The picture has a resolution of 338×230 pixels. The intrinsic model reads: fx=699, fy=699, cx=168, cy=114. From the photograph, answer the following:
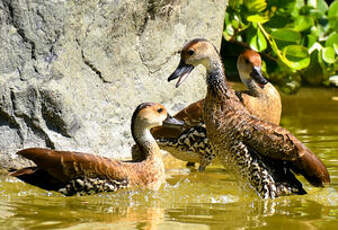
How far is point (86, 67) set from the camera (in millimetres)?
6703

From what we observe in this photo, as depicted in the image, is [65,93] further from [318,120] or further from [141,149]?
[318,120]

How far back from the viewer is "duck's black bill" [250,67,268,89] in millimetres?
7102

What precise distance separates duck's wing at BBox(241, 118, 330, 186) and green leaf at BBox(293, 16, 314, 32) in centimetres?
359

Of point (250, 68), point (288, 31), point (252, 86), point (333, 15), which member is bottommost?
point (252, 86)

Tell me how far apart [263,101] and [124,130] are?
1430 mm

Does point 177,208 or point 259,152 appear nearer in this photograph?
point 177,208

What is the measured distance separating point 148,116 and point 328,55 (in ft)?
12.3

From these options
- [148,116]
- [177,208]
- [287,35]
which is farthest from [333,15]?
[177,208]

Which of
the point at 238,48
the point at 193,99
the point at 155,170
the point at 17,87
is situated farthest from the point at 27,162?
the point at 238,48

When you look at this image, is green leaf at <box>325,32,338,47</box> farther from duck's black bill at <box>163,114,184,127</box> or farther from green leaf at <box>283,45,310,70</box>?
duck's black bill at <box>163,114,184,127</box>

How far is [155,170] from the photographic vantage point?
6.09 m

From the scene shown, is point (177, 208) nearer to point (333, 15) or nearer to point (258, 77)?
A: point (258, 77)

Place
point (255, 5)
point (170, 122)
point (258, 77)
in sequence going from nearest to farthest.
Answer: point (170, 122)
point (258, 77)
point (255, 5)

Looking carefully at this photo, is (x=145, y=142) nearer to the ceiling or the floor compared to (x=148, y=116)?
nearer to the floor
